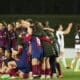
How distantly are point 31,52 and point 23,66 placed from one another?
0.55m

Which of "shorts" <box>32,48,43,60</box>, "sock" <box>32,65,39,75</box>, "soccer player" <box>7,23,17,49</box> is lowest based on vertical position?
"sock" <box>32,65,39,75</box>

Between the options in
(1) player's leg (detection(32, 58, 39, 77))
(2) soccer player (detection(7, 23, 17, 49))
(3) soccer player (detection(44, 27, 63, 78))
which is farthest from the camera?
(2) soccer player (detection(7, 23, 17, 49))

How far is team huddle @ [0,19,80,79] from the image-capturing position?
19.2 metres

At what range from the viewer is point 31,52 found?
19.6 m

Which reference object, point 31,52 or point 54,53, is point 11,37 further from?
point 54,53

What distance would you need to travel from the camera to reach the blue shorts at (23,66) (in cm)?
1985
